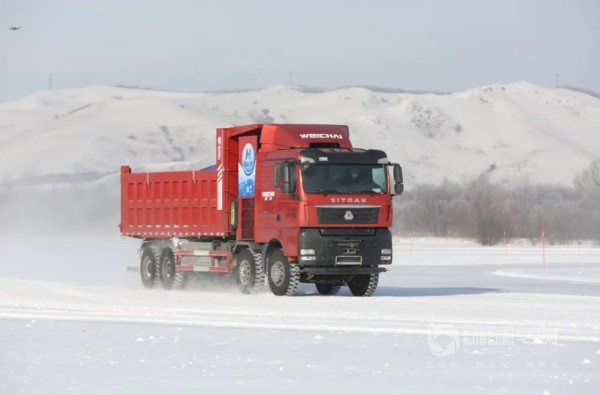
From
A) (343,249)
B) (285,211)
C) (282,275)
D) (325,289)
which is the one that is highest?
(285,211)

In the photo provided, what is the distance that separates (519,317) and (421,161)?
174835 mm

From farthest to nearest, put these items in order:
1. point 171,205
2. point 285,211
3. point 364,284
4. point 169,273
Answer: point 169,273 < point 171,205 < point 364,284 < point 285,211

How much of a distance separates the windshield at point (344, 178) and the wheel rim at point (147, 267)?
7.21 m

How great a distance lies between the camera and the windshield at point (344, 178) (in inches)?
1144

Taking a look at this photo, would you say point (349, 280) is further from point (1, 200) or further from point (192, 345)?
point (1, 200)

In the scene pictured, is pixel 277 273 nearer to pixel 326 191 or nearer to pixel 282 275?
pixel 282 275

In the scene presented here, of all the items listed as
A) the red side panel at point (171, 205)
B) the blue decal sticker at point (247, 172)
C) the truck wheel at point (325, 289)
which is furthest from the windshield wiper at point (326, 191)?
the truck wheel at point (325, 289)

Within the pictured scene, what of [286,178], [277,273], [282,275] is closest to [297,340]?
[286,178]

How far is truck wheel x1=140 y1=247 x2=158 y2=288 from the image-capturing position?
113 feet

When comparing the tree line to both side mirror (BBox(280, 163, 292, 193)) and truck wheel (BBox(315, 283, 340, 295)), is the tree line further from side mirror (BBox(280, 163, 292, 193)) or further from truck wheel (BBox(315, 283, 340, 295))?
side mirror (BBox(280, 163, 292, 193))

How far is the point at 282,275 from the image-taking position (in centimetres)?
2970

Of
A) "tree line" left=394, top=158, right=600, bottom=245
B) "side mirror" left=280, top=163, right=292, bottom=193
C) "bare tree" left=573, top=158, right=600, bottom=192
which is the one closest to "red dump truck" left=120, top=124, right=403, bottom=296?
"side mirror" left=280, top=163, right=292, bottom=193

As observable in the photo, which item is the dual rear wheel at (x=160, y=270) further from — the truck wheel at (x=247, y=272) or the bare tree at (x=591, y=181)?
the bare tree at (x=591, y=181)

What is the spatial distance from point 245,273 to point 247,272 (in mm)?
81
